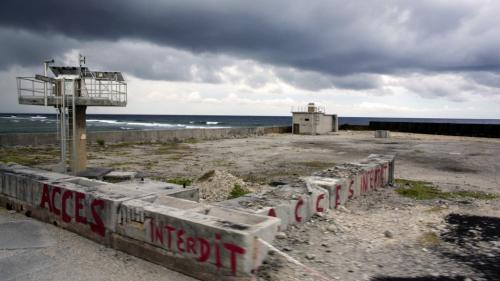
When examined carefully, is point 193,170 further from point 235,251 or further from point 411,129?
point 411,129

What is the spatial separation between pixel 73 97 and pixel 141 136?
2064 cm

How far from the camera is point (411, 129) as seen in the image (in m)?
55.8

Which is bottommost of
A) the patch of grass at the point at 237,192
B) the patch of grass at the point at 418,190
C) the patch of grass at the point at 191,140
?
the patch of grass at the point at 418,190

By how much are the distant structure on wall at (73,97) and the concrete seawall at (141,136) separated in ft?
51.6

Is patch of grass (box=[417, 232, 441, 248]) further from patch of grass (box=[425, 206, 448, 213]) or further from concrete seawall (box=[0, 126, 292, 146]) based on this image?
concrete seawall (box=[0, 126, 292, 146])

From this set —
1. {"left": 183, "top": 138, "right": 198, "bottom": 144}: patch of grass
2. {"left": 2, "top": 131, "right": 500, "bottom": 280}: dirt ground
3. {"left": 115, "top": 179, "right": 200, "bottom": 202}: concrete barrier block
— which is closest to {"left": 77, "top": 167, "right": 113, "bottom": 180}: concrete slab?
{"left": 115, "top": 179, "right": 200, "bottom": 202}: concrete barrier block

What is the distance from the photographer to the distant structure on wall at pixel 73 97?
11891mm

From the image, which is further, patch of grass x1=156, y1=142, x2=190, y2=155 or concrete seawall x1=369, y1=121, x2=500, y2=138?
concrete seawall x1=369, y1=121, x2=500, y2=138

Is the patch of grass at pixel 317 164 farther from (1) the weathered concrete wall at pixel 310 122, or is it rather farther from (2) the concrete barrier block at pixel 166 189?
(1) the weathered concrete wall at pixel 310 122

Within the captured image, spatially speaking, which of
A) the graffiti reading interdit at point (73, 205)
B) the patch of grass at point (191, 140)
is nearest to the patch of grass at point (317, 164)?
the graffiti reading interdit at point (73, 205)

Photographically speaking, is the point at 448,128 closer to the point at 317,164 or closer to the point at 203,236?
the point at 317,164

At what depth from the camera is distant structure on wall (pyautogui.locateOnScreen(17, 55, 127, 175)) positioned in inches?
468

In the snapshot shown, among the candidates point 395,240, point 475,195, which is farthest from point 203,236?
point 475,195

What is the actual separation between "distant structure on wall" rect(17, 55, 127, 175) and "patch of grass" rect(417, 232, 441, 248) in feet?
33.5
